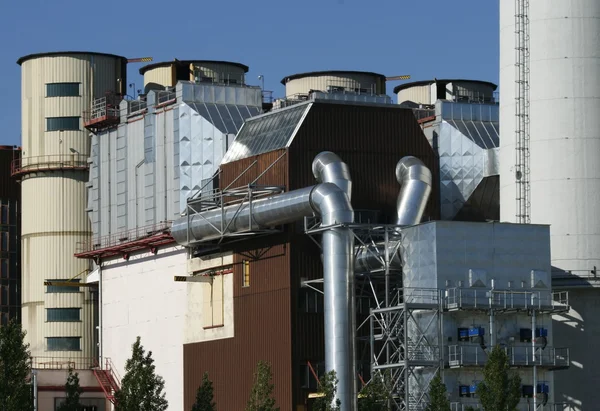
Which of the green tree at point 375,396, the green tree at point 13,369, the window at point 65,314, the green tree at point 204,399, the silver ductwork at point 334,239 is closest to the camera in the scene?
the green tree at point 13,369

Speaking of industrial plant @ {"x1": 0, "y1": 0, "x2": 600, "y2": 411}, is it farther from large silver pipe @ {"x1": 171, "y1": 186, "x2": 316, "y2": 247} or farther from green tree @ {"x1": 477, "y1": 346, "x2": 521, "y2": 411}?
green tree @ {"x1": 477, "y1": 346, "x2": 521, "y2": 411}

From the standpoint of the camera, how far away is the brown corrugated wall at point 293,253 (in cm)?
9325

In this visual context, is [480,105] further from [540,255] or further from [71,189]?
[71,189]

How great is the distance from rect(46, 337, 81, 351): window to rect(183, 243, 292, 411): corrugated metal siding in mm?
23917

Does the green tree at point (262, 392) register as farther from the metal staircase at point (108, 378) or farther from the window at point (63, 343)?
the window at point (63, 343)

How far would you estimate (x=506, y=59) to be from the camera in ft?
318

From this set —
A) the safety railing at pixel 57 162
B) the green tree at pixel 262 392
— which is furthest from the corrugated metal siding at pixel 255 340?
the safety railing at pixel 57 162

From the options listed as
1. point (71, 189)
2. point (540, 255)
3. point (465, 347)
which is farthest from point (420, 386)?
point (71, 189)

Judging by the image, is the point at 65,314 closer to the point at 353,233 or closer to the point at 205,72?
the point at 205,72

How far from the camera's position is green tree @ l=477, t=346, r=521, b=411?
78562mm

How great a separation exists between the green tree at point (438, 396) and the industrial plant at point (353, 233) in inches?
180

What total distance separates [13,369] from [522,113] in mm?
32877

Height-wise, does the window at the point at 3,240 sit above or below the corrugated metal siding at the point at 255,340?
above

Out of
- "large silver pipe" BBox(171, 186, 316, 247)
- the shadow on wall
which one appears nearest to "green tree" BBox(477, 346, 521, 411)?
the shadow on wall
